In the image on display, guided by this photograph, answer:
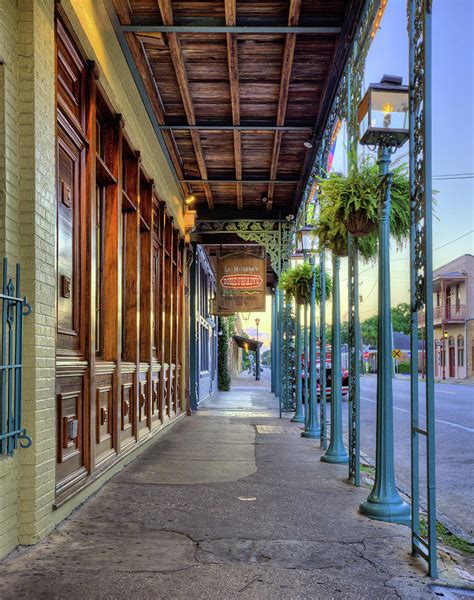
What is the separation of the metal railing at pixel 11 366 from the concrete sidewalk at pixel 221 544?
0.72 m

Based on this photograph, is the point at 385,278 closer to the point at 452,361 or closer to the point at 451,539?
the point at 451,539

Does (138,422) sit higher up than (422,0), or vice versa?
(422,0)

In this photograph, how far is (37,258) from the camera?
4.41 metres

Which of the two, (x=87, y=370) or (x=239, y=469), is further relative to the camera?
(x=239, y=469)

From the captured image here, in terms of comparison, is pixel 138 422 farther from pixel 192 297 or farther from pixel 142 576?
pixel 192 297

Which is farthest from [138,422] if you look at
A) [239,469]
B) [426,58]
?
[426,58]

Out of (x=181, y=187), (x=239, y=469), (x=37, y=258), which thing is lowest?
(x=239, y=469)

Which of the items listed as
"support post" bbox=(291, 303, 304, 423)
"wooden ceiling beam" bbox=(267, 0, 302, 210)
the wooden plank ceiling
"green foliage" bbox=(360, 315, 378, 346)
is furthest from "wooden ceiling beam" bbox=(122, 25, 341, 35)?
"green foliage" bbox=(360, 315, 378, 346)

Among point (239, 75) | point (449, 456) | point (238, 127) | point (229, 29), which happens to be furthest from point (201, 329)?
point (229, 29)

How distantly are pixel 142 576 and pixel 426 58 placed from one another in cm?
346

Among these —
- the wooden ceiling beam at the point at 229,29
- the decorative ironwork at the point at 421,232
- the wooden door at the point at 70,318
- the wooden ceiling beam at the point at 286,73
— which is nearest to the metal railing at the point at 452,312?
the wooden ceiling beam at the point at 286,73

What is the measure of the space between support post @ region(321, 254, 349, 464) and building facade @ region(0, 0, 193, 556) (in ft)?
7.90

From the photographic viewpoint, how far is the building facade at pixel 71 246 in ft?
14.2

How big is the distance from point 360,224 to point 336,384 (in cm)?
237
